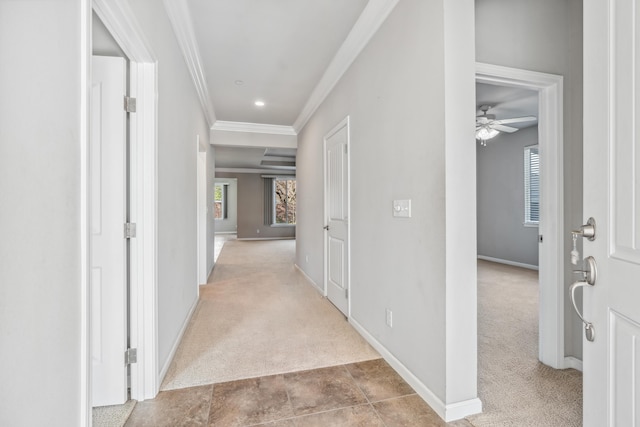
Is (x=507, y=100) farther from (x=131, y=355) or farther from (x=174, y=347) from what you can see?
(x=131, y=355)

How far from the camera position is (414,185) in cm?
181

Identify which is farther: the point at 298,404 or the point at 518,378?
the point at 518,378

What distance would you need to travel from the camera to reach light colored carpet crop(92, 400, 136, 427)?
4.98ft

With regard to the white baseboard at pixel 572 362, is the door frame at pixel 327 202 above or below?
above

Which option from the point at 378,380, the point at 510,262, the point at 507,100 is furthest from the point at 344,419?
the point at 510,262

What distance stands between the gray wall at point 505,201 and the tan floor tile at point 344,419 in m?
5.34

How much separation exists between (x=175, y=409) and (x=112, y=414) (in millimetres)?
322

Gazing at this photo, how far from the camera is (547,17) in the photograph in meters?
2.05

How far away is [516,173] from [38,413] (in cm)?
686

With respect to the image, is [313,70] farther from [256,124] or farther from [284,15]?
[256,124]

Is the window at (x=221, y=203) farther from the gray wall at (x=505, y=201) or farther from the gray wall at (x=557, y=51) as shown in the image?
the gray wall at (x=557, y=51)

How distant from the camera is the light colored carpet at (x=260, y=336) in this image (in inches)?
80.9
